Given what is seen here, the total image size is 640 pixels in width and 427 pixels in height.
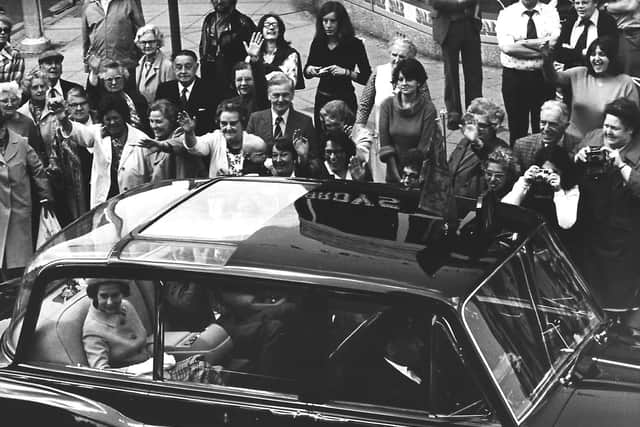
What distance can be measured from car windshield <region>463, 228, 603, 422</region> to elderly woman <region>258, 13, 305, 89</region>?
15.7ft

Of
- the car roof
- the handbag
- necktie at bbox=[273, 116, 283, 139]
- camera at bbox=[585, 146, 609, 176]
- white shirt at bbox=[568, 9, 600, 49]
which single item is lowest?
the handbag

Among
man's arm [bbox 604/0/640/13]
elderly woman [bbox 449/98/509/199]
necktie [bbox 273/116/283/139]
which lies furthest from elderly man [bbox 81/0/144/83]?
elderly woman [bbox 449/98/509/199]

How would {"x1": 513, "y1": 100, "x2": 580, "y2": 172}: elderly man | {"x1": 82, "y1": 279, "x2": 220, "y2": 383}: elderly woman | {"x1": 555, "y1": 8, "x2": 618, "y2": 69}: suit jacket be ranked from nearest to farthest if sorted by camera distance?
1. {"x1": 82, "y1": 279, "x2": 220, "y2": 383}: elderly woman
2. {"x1": 513, "y1": 100, "x2": 580, "y2": 172}: elderly man
3. {"x1": 555, "y1": 8, "x2": 618, "y2": 69}: suit jacket


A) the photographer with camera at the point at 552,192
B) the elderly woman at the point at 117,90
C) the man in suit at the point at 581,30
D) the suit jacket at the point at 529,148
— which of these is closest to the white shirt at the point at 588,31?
the man in suit at the point at 581,30

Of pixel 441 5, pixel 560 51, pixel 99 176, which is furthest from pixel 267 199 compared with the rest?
pixel 441 5

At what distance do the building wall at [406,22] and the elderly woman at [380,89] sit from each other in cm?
372

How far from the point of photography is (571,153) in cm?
812

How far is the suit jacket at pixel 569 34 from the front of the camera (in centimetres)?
952

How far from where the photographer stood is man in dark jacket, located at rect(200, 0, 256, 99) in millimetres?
10539

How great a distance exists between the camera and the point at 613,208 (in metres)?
7.69

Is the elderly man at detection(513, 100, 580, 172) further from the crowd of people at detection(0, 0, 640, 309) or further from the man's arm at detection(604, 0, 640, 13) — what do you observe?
the man's arm at detection(604, 0, 640, 13)

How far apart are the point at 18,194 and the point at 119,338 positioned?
4132 millimetres

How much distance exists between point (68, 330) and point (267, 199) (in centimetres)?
125

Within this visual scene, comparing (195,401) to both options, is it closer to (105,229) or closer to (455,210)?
(105,229)
